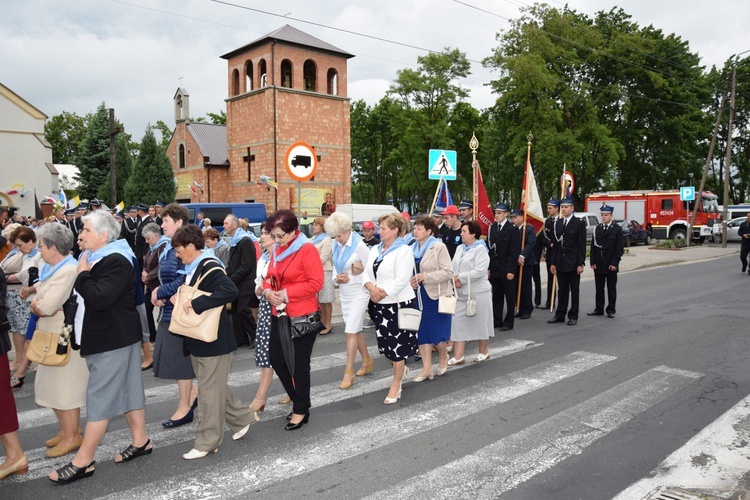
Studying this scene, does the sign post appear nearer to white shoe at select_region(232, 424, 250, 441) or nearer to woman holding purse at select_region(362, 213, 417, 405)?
woman holding purse at select_region(362, 213, 417, 405)

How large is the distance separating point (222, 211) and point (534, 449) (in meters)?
22.9

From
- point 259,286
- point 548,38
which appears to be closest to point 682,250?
point 548,38

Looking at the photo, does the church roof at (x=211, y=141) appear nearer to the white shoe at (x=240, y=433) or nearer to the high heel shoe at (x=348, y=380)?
the high heel shoe at (x=348, y=380)

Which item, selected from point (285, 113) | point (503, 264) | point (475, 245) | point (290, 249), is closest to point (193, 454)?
point (290, 249)

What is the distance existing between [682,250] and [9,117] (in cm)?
4089

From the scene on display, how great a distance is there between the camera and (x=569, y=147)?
3872cm

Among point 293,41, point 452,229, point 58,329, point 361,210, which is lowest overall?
point 58,329

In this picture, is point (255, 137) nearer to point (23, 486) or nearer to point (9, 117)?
point (9, 117)

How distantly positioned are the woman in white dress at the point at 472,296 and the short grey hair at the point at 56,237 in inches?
173

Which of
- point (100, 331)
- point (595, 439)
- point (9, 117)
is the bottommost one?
point (595, 439)

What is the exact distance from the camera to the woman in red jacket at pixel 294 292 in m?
4.99

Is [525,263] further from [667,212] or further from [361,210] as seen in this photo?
[667,212]

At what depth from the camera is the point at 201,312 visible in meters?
4.38

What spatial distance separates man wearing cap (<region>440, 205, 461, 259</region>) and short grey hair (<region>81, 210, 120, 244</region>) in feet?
16.9
